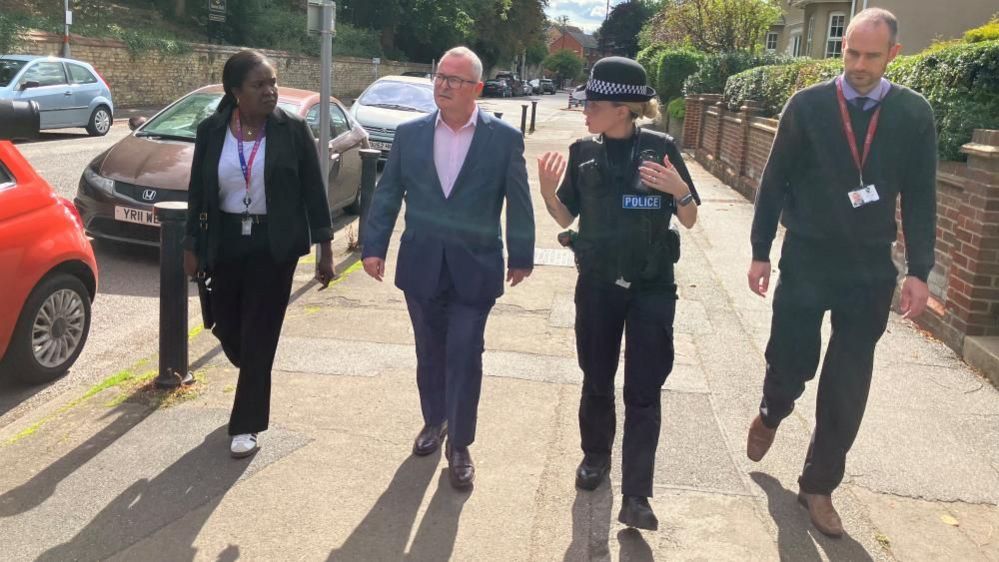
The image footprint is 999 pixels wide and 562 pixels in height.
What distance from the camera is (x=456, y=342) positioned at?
3.72 metres

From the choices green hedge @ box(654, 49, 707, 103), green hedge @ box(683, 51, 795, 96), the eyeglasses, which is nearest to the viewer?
the eyeglasses

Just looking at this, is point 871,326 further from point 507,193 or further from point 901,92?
point 507,193

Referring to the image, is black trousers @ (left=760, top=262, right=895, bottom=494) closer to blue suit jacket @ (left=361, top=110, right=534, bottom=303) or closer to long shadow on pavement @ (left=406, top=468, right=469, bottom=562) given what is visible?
blue suit jacket @ (left=361, top=110, right=534, bottom=303)

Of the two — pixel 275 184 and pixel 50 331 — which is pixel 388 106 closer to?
pixel 50 331

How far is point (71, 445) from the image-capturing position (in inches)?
159

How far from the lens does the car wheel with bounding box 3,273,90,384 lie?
4.69 m

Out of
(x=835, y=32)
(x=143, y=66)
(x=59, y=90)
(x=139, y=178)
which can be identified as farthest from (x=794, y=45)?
(x=139, y=178)

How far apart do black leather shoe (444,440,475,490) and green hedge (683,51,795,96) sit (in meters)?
20.7

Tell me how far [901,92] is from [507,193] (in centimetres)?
155

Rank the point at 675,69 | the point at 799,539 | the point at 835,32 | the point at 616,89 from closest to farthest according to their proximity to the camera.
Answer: the point at 616,89, the point at 799,539, the point at 675,69, the point at 835,32

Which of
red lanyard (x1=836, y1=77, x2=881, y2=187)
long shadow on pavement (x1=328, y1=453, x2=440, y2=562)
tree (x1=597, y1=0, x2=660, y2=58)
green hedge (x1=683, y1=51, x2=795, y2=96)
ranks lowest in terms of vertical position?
long shadow on pavement (x1=328, y1=453, x2=440, y2=562)

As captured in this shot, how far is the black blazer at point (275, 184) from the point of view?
3.84m

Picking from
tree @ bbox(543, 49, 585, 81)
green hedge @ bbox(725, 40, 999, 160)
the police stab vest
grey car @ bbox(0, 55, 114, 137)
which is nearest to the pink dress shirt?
the police stab vest

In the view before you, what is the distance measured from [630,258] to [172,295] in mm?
2554
